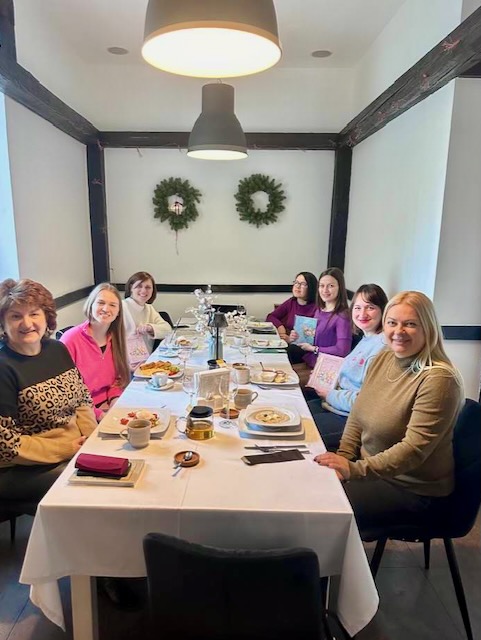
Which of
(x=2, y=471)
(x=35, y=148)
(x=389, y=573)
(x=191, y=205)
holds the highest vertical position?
(x=35, y=148)

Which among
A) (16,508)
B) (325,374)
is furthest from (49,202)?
(16,508)

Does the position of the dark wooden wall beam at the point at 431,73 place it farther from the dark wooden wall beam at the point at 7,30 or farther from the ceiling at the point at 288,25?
the dark wooden wall beam at the point at 7,30

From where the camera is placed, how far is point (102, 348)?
2.53m

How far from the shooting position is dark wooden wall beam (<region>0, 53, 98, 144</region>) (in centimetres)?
288

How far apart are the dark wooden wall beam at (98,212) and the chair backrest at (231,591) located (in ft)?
14.4

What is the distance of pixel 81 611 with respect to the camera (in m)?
1.39

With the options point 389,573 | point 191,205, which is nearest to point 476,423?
point 389,573

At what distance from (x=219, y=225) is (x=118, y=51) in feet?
6.15

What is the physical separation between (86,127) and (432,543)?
4.33m

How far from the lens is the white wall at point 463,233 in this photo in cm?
267

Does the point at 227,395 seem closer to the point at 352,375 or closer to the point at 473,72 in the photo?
the point at 352,375

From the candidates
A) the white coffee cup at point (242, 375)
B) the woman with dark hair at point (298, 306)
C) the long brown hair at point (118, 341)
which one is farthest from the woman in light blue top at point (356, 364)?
the woman with dark hair at point (298, 306)

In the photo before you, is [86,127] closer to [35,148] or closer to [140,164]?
[140,164]

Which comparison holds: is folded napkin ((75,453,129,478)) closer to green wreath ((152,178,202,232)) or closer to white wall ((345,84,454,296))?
white wall ((345,84,454,296))
